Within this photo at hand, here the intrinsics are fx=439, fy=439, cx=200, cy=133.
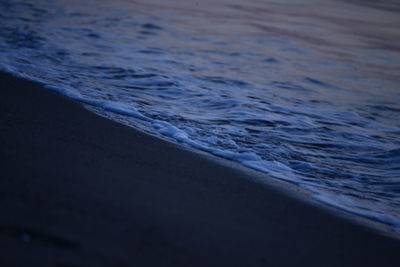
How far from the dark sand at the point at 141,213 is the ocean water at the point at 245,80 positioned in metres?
0.53

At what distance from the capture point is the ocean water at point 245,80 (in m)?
3.56

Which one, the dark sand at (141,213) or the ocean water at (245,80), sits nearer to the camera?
the dark sand at (141,213)

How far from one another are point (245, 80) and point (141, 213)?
4.42 metres

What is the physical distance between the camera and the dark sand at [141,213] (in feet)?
5.49

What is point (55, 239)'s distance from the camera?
1.65 m

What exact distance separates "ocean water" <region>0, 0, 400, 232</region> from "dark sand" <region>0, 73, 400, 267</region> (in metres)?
0.53

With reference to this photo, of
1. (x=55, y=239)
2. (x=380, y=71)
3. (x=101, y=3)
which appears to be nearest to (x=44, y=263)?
(x=55, y=239)

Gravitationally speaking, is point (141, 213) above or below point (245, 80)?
above

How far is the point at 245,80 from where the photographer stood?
20.3 ft

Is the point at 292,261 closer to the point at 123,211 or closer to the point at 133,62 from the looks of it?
the point at 123,211

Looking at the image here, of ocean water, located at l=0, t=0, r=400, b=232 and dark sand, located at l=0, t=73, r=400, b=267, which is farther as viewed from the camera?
ocean water, located at l=0, t=0, r=400, b=232

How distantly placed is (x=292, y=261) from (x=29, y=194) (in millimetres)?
1187

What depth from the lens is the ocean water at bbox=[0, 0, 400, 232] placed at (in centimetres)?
356

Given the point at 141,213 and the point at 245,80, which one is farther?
the point at 245,80
